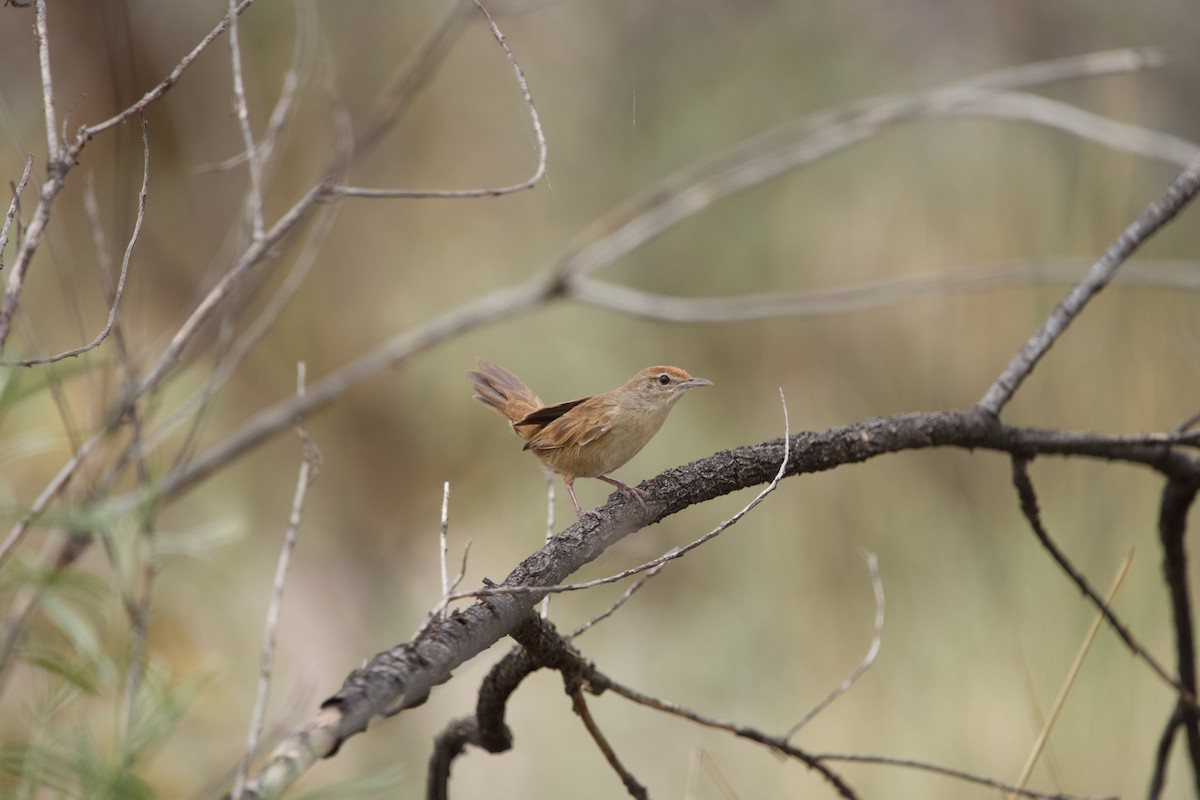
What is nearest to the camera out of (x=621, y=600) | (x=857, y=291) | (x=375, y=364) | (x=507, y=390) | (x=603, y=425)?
(x=621, y=600)

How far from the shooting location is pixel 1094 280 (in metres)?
1.73

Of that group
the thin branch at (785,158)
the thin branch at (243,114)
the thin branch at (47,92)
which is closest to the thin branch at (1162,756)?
the thin branch at (785,158)

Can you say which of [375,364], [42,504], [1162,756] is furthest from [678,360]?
[42,504]

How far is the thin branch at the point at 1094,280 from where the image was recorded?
1693 mm

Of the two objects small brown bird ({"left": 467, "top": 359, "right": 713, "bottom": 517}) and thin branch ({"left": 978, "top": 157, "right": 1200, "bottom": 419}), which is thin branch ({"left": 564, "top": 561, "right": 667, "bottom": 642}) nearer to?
small brown bird ({"left": 467, "top": 359, "right": 713, "bottom": 517})

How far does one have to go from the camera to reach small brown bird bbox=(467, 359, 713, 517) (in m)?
1.47

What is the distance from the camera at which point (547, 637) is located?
1183mm

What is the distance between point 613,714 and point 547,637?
2.53 meters

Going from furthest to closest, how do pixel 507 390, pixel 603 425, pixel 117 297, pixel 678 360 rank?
pixel 678 360
pixel 507 390
pixel 603 425
pixel 117 297

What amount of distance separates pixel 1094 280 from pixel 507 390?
1.07 m

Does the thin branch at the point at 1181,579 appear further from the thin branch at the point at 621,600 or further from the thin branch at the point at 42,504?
the thin branch at the point at 42,504

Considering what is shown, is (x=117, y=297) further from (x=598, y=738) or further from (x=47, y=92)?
(x=598, y=738)

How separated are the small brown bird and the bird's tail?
0.10 feet

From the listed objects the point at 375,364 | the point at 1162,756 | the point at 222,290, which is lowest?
the point at 1162,756
